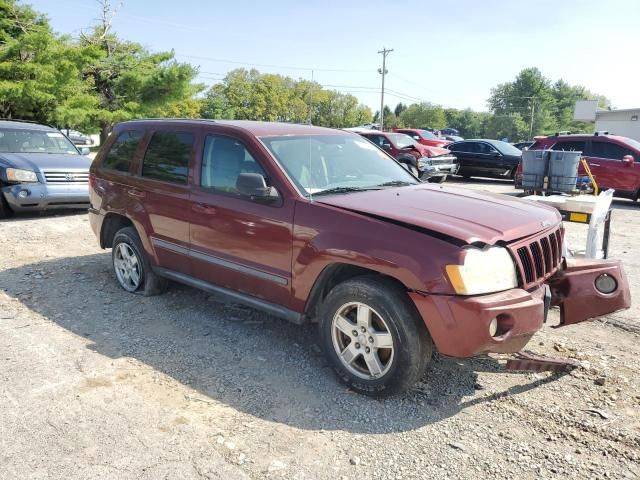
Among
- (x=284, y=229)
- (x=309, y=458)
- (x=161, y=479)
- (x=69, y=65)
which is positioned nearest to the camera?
(x=161, y=479)

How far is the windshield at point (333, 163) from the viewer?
4020 mm

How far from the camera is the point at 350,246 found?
3.37m

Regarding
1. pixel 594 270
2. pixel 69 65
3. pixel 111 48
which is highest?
pixel 111 48

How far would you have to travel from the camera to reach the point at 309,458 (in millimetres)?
2854

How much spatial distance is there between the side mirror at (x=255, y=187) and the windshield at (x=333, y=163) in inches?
8.4

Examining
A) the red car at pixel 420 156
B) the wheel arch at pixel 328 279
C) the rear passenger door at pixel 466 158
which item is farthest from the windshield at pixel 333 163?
the rear passenger door at pixel 466 158

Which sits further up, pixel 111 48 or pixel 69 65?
pixel 111 48

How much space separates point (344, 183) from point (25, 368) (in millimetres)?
2768

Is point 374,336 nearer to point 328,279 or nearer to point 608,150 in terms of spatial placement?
point 328,279

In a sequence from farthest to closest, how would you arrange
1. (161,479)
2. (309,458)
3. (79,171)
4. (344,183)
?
(79,171) → (344,183) → (309,458) → (161,479)

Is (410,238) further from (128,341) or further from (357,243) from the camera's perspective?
(128,341)

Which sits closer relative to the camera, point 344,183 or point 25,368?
point 25,368

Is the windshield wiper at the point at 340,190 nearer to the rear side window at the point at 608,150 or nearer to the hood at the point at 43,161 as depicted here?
the hood at the point at 43,161

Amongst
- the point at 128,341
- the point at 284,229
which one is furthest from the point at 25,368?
the point at 284,229
